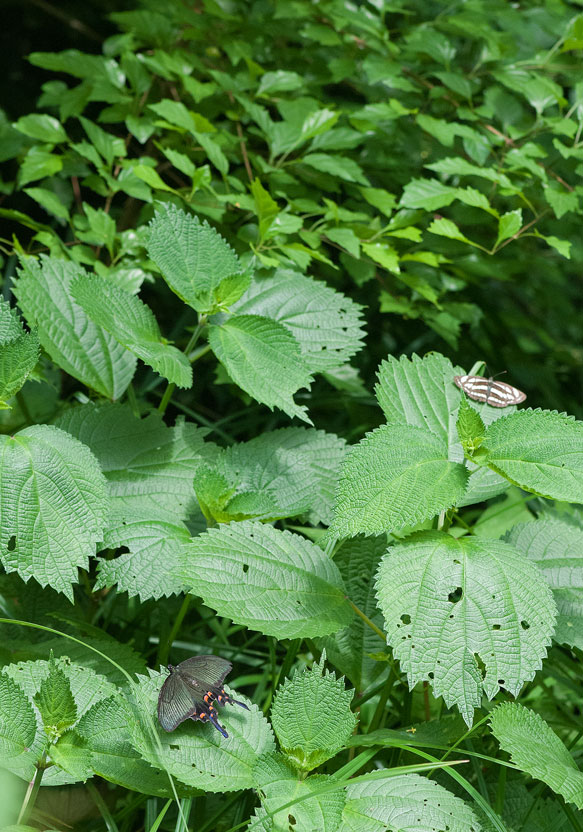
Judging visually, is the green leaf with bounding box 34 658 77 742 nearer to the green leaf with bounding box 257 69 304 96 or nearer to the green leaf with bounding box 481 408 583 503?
the green leaf with bounding box 481 408 583 503

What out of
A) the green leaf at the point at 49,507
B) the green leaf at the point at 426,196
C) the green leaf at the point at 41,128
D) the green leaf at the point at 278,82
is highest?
the green leaf at the point at 278,82

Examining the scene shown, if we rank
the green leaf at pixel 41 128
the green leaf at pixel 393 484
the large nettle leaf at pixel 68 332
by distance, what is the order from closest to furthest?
the green leaf at pixel 393 484, the large nettle leaf at pixel 68 332, the green leaf at pixel 41 128

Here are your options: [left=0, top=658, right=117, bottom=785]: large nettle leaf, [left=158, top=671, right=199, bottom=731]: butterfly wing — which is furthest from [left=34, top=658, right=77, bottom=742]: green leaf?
[left=158, top=671, right=199, bottom=731]: butterfly wing

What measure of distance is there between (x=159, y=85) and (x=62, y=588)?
1.46 m

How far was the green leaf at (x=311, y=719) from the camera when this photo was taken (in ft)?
3.01

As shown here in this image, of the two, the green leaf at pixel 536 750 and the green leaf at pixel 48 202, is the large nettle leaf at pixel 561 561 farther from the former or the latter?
the green leaf at pixel 48 202

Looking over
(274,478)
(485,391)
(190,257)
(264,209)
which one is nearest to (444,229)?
(264,209)

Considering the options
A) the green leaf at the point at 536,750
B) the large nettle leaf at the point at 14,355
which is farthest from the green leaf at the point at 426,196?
the green leaf at the point at 536,750

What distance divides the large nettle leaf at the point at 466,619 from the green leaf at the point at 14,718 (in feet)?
1.49

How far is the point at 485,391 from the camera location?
A: 1.27m

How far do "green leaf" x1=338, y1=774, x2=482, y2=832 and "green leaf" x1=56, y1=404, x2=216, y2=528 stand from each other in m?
0.49

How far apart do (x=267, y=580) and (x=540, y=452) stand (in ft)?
1.40

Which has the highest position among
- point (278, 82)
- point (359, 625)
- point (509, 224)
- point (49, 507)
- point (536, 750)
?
point (278, 82)

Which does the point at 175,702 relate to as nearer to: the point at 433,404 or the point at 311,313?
the point at 433,404
